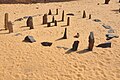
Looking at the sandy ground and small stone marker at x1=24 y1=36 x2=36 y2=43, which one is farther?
small stone marker at x1=24 y1=36 x2=36 y2=43

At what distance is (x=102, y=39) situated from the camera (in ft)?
44.6

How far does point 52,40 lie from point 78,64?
10.1ft

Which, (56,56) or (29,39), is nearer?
(56,56)

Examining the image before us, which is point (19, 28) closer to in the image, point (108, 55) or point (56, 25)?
point (56, 25)

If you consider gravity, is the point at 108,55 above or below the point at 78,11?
below

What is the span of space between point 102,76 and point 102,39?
422 cm

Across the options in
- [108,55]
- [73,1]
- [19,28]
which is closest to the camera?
[108,55]

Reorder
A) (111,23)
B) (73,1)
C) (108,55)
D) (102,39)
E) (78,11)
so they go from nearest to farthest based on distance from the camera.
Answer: (108,55) → (102,39) → (111,23) → (78,11) → (73,1)

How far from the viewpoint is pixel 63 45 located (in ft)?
41.2

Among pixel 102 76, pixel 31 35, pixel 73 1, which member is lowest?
pixel 102 76

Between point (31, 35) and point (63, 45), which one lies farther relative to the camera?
point (31, 35)

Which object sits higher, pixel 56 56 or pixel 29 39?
pixel 29 39

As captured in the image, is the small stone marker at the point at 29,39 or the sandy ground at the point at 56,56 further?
the small stone marker at the point at 29,39

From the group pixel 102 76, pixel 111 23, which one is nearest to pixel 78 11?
pixel 111 23
